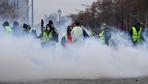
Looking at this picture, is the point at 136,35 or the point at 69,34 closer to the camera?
the point at 69,34

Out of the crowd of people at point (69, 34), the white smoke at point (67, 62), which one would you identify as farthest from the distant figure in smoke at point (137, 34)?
the white smoke at point (67, 62)

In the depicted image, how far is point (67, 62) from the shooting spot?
13031mm

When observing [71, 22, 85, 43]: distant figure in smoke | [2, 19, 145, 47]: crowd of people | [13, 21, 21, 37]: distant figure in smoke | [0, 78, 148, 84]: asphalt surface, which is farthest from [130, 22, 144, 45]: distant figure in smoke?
[0, 78, 148, 84]: asphalt surface

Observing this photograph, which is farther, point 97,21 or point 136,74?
point 97,21

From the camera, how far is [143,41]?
18672 mm

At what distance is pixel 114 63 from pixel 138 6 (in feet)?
159

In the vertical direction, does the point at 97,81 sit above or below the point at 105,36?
below

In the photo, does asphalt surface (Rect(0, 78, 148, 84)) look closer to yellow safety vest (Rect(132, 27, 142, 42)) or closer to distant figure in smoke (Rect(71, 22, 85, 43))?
distant figure in smoke (Rect(71, 22, 85, 43))

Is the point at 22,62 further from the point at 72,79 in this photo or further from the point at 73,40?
the point at 73,40

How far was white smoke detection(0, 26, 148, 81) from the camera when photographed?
12086 millimetres

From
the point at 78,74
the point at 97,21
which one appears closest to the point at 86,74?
the point at 78,74

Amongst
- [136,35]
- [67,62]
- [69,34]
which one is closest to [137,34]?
[136,35]

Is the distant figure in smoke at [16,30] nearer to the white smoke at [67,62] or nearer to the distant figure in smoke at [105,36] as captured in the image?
the white smoke at [67,62]

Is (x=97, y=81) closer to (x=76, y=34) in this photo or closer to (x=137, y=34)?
(x=76, y=34)
